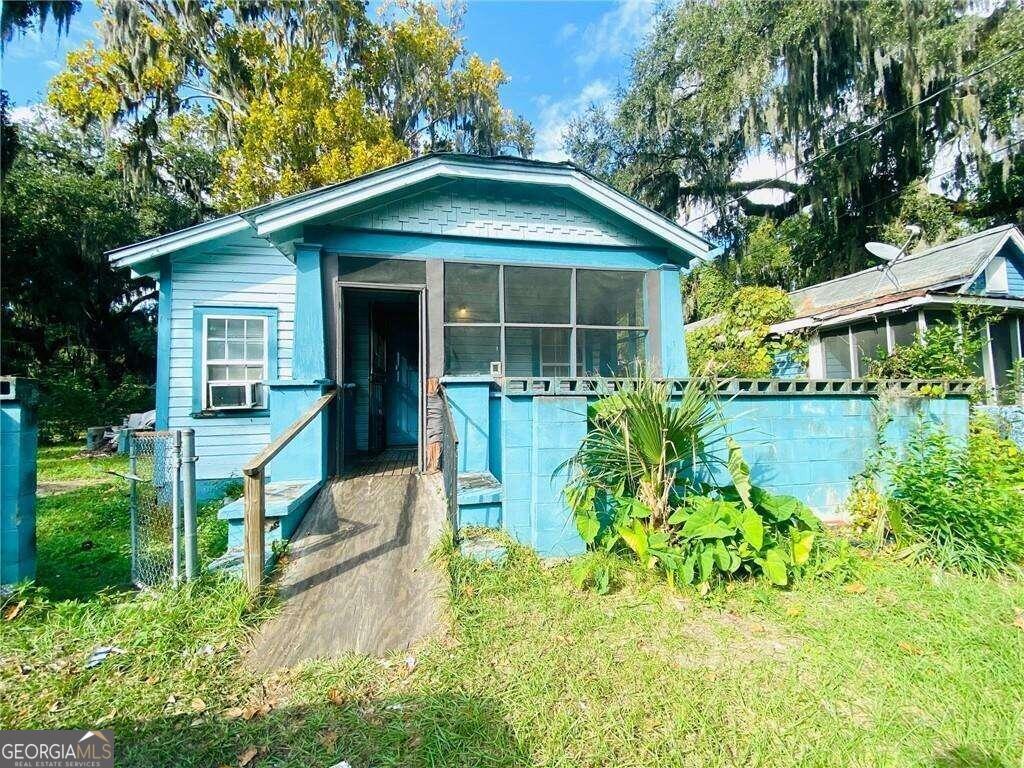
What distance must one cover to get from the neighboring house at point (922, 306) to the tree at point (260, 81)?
12.0 metres

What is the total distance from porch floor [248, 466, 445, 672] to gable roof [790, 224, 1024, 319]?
9.23 meters

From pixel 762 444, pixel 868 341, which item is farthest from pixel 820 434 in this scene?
pixel 868 341

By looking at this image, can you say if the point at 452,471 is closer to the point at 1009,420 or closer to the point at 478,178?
the point at 478,178

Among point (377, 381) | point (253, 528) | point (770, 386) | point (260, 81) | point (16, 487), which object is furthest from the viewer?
point (260, 81)

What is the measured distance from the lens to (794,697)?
79.4 inches

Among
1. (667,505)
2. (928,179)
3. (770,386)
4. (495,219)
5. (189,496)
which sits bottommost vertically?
(667,505)

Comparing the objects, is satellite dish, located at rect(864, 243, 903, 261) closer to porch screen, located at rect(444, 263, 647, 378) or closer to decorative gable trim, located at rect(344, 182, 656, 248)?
decorative gable trim, located at rect(344, 182, 656, 248)

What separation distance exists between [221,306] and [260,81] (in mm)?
10705

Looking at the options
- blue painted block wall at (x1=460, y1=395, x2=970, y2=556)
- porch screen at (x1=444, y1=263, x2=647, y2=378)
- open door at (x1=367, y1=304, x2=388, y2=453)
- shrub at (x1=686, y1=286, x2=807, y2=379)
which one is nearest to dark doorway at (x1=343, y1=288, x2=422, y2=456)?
open door at (x1=367, y1=304, x2=388, y2=453)

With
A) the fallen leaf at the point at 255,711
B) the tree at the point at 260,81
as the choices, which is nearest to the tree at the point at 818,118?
the tree at the point at 260,81

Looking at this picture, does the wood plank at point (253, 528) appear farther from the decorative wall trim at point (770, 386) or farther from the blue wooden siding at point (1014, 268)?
the blue wooden siding at point (1014, 268)

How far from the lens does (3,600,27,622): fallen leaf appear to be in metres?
2.46

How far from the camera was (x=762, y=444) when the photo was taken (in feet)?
13.2

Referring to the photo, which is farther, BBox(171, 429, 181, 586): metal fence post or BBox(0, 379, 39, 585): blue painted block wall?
BBox(171, 429, 181, 586): metal fence post
